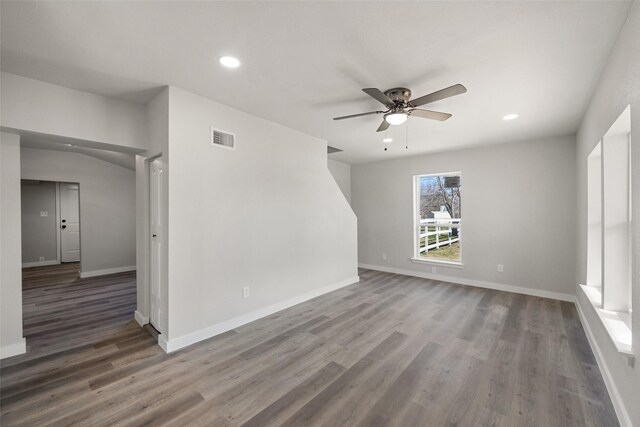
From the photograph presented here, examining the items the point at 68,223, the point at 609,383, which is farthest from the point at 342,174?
the point at 68,223

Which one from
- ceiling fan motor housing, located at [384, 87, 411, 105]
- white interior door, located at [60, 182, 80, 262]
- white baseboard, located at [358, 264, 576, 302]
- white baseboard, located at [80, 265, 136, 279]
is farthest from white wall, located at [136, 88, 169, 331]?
white interior door, located at [60, 182, 80, 262]

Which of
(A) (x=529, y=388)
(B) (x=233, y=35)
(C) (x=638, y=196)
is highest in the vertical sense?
(B) (x=233, y=35)

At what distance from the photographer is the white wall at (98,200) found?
523cm

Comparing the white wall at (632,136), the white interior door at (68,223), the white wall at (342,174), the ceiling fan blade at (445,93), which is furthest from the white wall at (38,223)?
the white wall at (632,136)

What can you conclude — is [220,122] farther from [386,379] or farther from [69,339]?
[386,379]

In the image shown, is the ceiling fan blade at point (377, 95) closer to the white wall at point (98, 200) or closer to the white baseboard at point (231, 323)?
the white baseboard at point (231, 323)

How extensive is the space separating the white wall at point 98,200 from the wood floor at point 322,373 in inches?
92.0

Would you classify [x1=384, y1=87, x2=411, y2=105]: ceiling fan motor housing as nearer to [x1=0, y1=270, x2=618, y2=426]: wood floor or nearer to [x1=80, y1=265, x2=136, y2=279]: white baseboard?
[x1=0, y1=270, x2=618, y2=426]: wood floor

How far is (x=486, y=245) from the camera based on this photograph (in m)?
4.88

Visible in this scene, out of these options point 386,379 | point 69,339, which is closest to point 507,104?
point 386,379

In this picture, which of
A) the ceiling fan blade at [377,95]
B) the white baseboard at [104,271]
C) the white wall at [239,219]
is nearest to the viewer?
the ceiling fan blade at [377,95]

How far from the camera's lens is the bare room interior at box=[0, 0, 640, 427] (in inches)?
68.7

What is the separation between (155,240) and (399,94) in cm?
302

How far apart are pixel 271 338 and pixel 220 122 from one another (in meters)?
2.49
